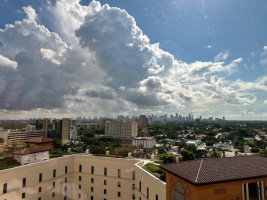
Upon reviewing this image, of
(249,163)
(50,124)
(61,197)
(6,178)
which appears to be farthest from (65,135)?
(249,163)

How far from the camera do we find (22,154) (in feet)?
83.0

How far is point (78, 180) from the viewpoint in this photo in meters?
31.0

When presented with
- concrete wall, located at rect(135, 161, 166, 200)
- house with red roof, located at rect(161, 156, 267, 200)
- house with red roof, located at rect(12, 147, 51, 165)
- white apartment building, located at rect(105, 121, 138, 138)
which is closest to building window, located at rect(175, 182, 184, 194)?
house with red roof, located at rect(161, 156, 267, 200)

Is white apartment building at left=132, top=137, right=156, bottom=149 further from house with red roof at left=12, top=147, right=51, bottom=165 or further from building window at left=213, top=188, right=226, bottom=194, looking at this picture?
building window at left=213, top=188, right=226, bottom=194

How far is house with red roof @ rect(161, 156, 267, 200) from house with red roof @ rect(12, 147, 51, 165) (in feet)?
67.2

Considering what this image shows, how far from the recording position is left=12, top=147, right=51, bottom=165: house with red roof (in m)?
25.5

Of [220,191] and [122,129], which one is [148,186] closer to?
[220,191]

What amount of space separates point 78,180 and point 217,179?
25111 millimetres

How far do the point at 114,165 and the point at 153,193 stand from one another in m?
10.8

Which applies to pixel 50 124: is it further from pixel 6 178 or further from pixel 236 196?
pixel 236 196

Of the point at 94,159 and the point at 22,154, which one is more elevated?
the point at 22,154

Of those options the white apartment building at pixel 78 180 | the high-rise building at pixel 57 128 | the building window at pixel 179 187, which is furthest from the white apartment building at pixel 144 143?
the building window at pixel 179 187

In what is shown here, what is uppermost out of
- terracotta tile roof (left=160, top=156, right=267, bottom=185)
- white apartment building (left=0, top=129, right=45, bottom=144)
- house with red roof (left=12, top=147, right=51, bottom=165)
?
terracotta tile roof (left=160, top=156, right=267, bottom=185)

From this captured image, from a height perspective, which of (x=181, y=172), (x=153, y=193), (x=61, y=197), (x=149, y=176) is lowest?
(x=61, y=197)
